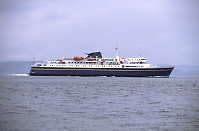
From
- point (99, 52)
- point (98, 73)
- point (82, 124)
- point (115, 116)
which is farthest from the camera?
point (99, 52)

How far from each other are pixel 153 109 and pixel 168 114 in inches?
87.5

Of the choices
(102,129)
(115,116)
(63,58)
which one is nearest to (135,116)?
(115,116)

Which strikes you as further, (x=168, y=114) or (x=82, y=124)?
(x=168, y=114)

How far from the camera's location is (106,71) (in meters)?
91.4

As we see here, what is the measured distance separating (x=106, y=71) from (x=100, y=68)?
2558 mm

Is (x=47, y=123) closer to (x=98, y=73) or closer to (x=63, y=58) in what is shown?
(x=98, y=73)

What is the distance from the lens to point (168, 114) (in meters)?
19.9

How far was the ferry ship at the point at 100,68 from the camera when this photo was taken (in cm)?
8962

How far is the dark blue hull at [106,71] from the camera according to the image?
8944 cm

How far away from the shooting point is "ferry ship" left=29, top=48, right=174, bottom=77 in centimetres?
8962

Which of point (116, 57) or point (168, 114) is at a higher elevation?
point (116, 57)

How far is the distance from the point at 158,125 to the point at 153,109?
18.5ft

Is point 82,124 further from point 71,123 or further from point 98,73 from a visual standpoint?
point 98,73

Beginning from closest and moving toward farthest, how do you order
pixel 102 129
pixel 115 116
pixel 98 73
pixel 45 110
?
pixel 102 129, pixel 115 116, pixel 45 110, pixel 98 73
